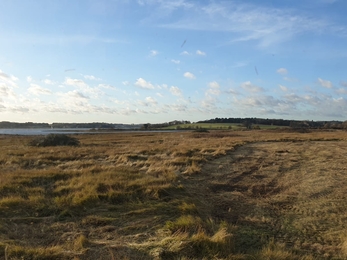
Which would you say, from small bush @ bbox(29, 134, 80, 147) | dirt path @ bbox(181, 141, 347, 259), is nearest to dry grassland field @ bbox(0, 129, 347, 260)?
dirt path @ bbox(181, 141, 347, 259)

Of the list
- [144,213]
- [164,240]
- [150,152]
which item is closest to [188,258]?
[164,240]

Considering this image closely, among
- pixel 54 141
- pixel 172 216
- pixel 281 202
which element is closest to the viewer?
A: pixel 172 216

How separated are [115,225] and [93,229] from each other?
0.55 m

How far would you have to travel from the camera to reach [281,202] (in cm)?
978

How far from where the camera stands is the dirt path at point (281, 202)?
6.53 metres

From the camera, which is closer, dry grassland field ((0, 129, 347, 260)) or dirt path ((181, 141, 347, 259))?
dry grassland field ((0, 129, 347, 260))

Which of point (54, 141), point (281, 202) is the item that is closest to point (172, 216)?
point (281, 202)

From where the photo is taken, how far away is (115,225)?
7.32m

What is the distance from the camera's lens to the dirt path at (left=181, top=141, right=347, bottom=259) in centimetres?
653

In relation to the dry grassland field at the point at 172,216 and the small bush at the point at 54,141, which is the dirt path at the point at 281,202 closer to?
the dry grassland field at the point at 172,216

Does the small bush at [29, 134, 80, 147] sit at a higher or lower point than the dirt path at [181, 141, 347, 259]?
higher

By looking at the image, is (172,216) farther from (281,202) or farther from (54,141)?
(54,141)

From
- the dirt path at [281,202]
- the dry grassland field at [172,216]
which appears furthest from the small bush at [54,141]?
the dirt path at [281,202]

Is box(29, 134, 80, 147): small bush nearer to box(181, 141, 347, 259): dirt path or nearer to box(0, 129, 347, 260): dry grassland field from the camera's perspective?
box(0, 129, 347, 260): dry grassland field
